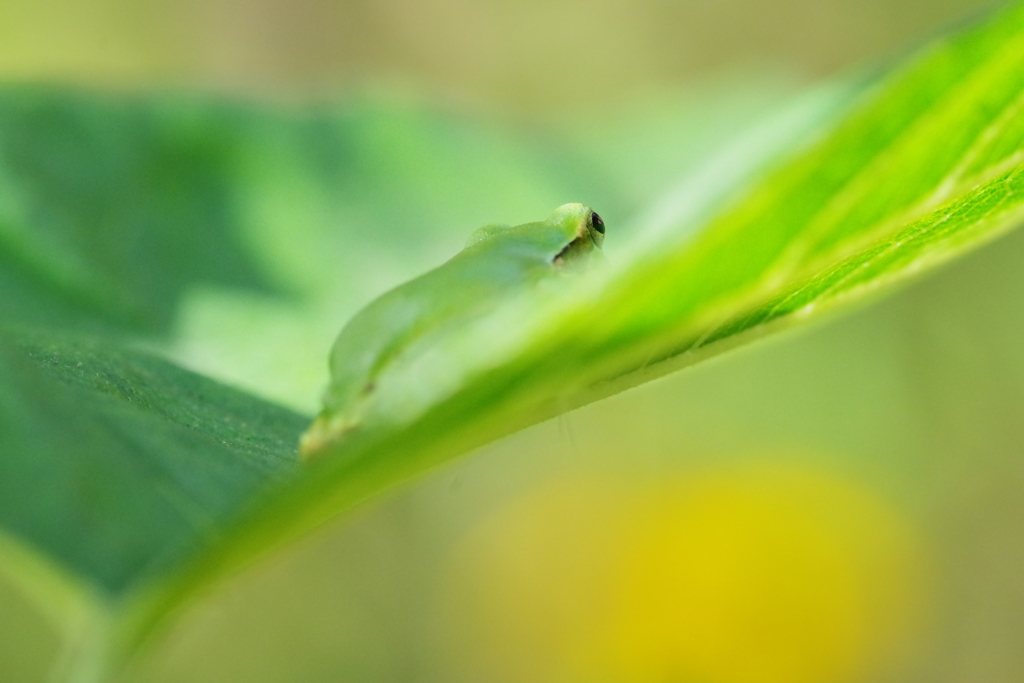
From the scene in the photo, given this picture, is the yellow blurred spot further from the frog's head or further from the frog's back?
the frog's back

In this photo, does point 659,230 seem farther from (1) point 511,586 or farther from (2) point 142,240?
(1) point 511,586

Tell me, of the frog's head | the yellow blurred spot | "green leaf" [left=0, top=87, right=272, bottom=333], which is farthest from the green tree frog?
the yellow blurred spot

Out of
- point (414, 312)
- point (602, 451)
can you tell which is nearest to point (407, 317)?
point (414, 312)

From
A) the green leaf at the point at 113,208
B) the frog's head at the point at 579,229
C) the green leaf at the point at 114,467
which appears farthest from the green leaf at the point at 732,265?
the green leaf at the point at 113,208

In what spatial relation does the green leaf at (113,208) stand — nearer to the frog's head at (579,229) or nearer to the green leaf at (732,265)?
the frog's head at (579,229)

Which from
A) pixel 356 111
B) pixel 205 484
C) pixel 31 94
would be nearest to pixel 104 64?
pixel 356 111

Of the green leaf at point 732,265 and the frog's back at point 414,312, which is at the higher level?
the frog's back at point 414,312
